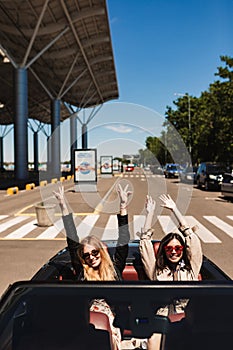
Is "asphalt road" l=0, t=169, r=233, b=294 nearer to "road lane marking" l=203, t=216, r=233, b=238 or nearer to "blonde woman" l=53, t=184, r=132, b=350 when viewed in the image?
"road lane marking" l=203, t=216, r=233, b=238

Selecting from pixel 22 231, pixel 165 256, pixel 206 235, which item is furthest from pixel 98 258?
pixel 22 231

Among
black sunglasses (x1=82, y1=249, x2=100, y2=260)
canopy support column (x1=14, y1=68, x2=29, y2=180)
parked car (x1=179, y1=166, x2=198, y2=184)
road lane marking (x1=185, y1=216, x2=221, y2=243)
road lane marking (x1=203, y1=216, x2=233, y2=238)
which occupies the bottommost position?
road lane marking (x1=203, y1=216, x2=233, y2=238)

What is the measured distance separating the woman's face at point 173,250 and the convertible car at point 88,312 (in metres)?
1.46

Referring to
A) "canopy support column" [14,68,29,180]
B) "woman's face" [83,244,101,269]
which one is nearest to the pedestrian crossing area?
"woman's face" [83,244,101,269]

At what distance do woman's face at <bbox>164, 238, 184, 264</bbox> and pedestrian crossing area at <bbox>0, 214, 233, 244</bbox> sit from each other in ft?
22.0

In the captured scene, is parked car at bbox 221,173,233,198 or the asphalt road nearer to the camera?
the asphalt road

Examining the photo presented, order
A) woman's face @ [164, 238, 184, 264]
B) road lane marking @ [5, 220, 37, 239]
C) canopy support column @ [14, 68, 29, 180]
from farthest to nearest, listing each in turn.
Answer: canopy support column @ [14, 68, 29, 180] → road lane marking @ [5, 220, 37, 239] → woman's face @ [164, 238, 184, 264]

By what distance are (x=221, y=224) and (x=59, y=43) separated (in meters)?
36.2

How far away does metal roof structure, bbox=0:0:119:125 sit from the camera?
37281 mm

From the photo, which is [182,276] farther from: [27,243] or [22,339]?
→ [27,243]

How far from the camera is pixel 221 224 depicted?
14523 mm

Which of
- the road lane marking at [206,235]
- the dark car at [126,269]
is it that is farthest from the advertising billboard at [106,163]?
the dark car at [126,269]

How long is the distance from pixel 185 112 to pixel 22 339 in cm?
5833

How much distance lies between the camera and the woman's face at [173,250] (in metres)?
3.88
